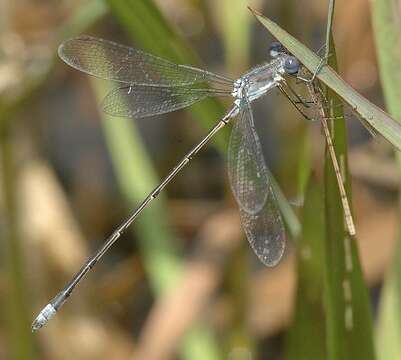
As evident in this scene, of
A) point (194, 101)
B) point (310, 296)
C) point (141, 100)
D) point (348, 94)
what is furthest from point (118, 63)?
point (348, 94)

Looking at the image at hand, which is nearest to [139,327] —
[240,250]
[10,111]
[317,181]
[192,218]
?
[192,218]

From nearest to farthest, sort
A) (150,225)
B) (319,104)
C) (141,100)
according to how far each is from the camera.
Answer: (319,104), (141,100), (150,225)

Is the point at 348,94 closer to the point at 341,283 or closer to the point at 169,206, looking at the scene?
the point at 341,283

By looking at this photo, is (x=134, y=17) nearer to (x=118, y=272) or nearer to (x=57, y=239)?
(x=57, y=239)

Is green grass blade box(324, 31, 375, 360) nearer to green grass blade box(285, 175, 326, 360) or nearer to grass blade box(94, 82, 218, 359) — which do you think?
green grass blade box(285, 175, 326, 360)

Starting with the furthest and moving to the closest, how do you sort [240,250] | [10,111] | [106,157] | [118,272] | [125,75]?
[106,157] → [118,272] → [240,250] → [10,111] → [125,75]

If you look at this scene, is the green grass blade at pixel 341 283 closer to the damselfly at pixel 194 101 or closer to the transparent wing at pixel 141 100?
the damselfly at pixel 194 101

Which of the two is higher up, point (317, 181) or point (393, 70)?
point (393, 70)
